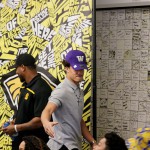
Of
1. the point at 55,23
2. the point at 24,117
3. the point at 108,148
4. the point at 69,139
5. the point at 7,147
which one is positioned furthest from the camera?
the point at 7,147

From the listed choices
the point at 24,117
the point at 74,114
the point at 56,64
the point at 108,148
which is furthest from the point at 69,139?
the point at 56,64

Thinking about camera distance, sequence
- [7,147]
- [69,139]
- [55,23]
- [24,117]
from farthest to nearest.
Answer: [7,147] < [55,23] < [24,117] < [69,139]

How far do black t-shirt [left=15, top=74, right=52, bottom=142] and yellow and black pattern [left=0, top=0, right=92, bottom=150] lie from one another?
31 cm

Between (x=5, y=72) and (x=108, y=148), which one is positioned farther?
(x=5, y=72)

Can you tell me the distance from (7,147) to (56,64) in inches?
36.9

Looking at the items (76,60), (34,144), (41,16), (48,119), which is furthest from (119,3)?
(34,144)

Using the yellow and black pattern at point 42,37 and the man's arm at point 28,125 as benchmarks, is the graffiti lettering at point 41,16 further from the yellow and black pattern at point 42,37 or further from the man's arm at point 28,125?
the man's arm at point 28,125

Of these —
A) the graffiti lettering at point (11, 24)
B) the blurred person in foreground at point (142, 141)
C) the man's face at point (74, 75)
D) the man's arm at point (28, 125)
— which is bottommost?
the man's arm at point (28, 125)

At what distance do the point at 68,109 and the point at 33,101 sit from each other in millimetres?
482

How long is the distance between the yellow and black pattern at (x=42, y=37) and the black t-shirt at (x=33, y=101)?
31cm

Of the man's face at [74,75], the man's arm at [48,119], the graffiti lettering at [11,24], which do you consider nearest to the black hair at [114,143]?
the man's arm at [48,119]

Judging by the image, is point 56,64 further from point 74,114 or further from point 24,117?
point 74,114

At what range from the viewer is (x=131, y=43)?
3150mm

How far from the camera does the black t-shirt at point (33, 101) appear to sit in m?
2.65
